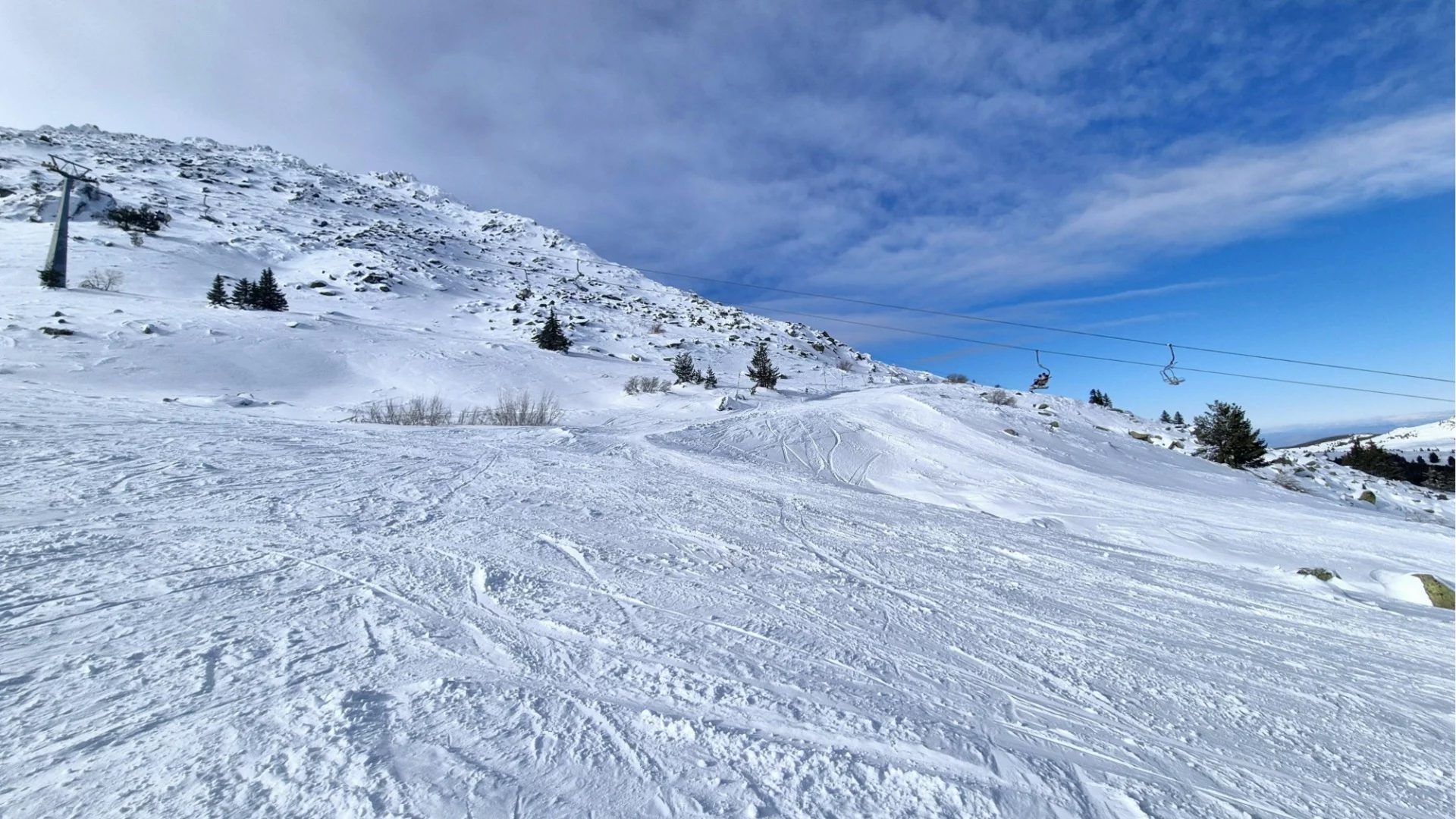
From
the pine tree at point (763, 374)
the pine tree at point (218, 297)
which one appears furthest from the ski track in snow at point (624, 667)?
the pine tree at point (218, 297)

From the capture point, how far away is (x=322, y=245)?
140 ft

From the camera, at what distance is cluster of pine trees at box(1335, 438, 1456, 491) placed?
21750 millimetres

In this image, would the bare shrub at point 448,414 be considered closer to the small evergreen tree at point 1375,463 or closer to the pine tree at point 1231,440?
the pine tree at point 1231,440

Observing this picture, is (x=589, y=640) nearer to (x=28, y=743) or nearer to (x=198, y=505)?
(x=28, y=743)

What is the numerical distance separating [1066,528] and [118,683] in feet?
29.8

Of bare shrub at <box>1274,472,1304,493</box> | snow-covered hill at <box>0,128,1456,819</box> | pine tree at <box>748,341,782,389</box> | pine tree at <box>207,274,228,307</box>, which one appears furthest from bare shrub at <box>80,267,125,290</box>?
bare shrub at <box>1274,472,1304,493</box>

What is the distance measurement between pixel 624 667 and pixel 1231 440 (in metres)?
21.7

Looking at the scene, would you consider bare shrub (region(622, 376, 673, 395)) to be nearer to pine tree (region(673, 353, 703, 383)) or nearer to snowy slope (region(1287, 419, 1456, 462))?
pine tree (region(673, 353, 703, 383))

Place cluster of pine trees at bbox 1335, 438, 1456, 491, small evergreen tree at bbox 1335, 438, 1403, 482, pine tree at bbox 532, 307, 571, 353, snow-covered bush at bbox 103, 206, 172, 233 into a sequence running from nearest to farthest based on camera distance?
1. cluster of pine trees at bbox 1335, 438, 1456, 491
2. small evergreen tree at bbox 1335, 438, 1403, 482
3. pine tree at bbox 532, 307, 571, 353
4. snow-covered bush at bbox 103, 206, 172, 233

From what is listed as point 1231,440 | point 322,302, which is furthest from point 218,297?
point 1231,440

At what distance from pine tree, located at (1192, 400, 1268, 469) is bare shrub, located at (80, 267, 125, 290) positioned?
41632mm

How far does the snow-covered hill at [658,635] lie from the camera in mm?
1931

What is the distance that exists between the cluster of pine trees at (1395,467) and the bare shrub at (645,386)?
28650 millimetres

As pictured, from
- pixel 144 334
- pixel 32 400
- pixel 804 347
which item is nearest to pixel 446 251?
pixel 804 347
